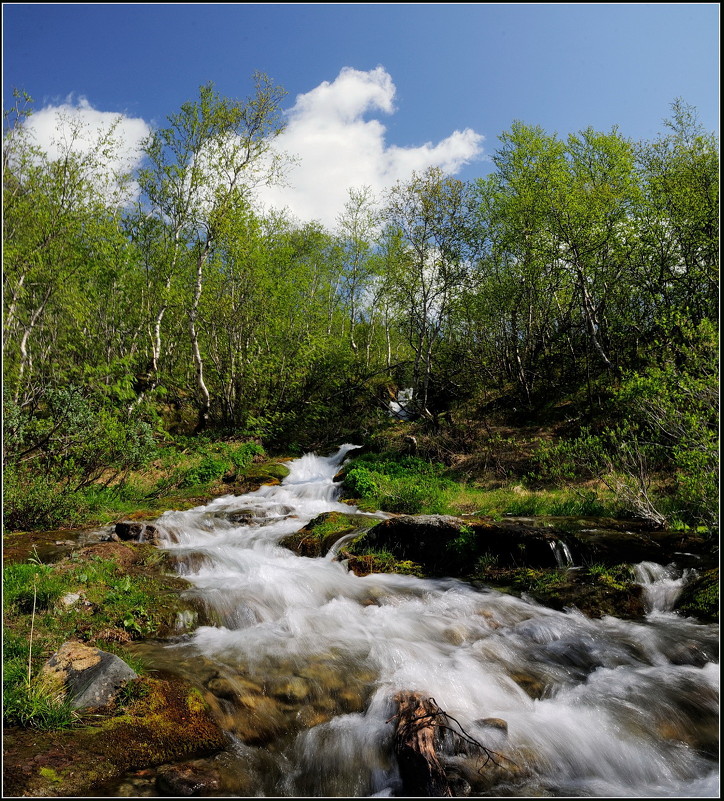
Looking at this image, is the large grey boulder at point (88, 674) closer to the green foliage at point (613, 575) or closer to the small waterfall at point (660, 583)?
the green foliage at point (613, 575)

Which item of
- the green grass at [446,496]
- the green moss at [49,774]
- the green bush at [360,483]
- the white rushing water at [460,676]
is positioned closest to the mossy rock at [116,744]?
the green moss at [49,774]

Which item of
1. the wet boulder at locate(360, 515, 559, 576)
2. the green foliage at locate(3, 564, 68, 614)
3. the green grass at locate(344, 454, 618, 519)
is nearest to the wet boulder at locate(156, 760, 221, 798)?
the green foliage at locate(3, 564, 68, 614)

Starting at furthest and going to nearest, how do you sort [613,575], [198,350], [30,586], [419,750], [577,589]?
[198,350], [613,575], [577,589], [30,586], [419,750]

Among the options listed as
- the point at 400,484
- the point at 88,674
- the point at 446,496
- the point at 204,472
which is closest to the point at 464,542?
the point at 446,496

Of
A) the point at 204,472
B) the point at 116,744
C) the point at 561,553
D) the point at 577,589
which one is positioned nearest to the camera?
the point at 116,744

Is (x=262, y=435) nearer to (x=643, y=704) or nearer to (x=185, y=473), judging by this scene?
(x=185, y=473)

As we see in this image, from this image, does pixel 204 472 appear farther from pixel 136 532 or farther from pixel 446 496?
pixel 446 496

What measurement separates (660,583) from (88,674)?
8.75 meters

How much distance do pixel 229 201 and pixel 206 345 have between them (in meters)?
8.12

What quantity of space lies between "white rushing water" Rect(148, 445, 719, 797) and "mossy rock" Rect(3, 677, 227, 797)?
0.44 m

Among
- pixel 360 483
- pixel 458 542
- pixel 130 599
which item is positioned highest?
pixel 130 599

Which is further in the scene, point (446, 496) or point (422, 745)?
point (446, 496)

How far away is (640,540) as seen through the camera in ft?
30.0

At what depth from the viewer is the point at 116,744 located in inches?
145
